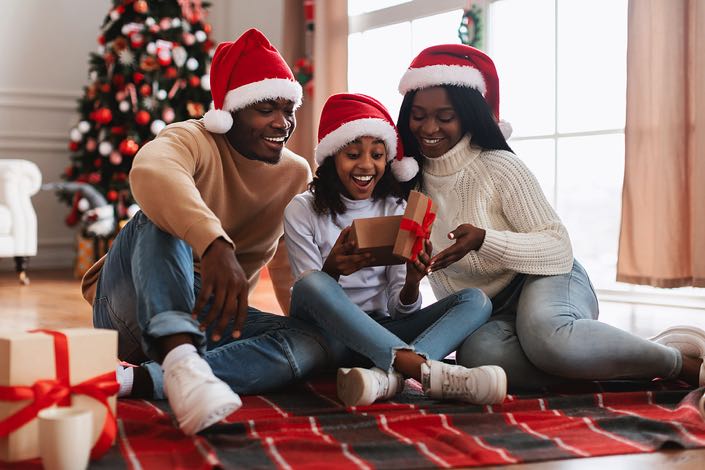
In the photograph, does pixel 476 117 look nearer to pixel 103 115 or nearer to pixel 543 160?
pixel 543 160

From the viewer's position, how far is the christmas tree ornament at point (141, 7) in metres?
4.89

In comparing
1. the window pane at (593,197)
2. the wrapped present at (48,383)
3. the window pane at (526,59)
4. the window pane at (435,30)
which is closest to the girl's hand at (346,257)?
the wrapped present at (48,383)

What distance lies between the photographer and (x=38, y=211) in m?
5.48

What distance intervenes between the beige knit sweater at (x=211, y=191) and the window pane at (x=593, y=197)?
2.17 metres

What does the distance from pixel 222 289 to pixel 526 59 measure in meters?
3.07

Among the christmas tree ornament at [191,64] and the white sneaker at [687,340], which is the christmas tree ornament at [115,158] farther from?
the white sneaker at [687,340]

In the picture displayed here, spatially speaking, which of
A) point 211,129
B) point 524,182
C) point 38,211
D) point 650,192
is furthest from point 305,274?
point 38,211

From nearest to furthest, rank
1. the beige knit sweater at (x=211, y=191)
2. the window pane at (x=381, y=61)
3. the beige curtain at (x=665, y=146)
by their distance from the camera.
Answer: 1. the beige knit sweater at (x=211, y=191)
2. the beige curtain at (x=665, y=146)
3. the window pane at (x=381, y=61)

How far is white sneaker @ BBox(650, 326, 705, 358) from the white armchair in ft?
11.6

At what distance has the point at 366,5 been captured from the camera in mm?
4801

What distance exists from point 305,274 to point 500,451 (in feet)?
1.92

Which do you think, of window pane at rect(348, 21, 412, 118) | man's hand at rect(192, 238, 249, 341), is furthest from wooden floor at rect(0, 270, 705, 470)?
window pane at rect(348, 21, 412, 118)

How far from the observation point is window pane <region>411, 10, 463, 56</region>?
169 inches

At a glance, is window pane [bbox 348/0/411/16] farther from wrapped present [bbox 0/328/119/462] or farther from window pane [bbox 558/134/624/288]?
wrapped present [bbox 0/328/119/462]
